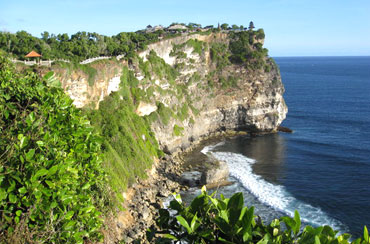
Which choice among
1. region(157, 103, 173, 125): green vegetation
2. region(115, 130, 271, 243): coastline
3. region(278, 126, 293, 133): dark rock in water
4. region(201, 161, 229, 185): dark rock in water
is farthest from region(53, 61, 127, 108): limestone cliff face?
region(278, 126, 293, 133): dark rock in water

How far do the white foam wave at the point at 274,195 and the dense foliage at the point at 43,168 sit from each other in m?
31.8

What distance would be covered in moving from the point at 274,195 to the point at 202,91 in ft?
124

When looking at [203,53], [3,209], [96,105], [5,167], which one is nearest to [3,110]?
[5,167]

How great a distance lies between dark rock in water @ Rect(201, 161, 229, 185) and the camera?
44875mm

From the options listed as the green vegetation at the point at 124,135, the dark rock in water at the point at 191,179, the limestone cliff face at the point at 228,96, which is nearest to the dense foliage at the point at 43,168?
the green vegetation at the point at 124,135

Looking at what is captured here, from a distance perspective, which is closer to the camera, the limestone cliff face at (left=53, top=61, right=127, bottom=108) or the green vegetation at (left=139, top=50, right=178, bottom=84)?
the limestone cliff face at (left=53, top=61, right=127, bottom=108)

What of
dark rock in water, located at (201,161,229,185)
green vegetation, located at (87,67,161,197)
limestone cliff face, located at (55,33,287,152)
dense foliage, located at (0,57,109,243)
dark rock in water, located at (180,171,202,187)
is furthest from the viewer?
limestone cliff face, located at (55,33,287,152)

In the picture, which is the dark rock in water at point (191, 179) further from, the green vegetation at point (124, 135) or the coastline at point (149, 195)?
the green vegetation at point (124, 135)

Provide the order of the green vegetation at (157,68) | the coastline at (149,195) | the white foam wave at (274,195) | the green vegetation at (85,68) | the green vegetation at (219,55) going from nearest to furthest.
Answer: the coastline at (149,195), the white foam wave at (274,195), the green vegetation at (85,68), the green vegetation at (157,68), the green vegetation at (219,55)

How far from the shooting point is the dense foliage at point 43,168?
25.7 feet

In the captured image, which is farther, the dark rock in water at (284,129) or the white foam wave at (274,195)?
the dark rock in water at (284,129)

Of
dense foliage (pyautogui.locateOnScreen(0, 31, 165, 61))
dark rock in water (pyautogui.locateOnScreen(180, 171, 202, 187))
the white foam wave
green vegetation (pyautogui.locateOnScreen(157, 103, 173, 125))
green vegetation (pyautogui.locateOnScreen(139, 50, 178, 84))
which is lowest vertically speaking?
the white foam wave

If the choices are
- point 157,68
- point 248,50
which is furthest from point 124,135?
point 248,50

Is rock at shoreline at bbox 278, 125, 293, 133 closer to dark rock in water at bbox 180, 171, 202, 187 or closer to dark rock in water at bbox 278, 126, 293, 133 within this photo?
dark rock in water at bbox 278, 126, 293, 133
